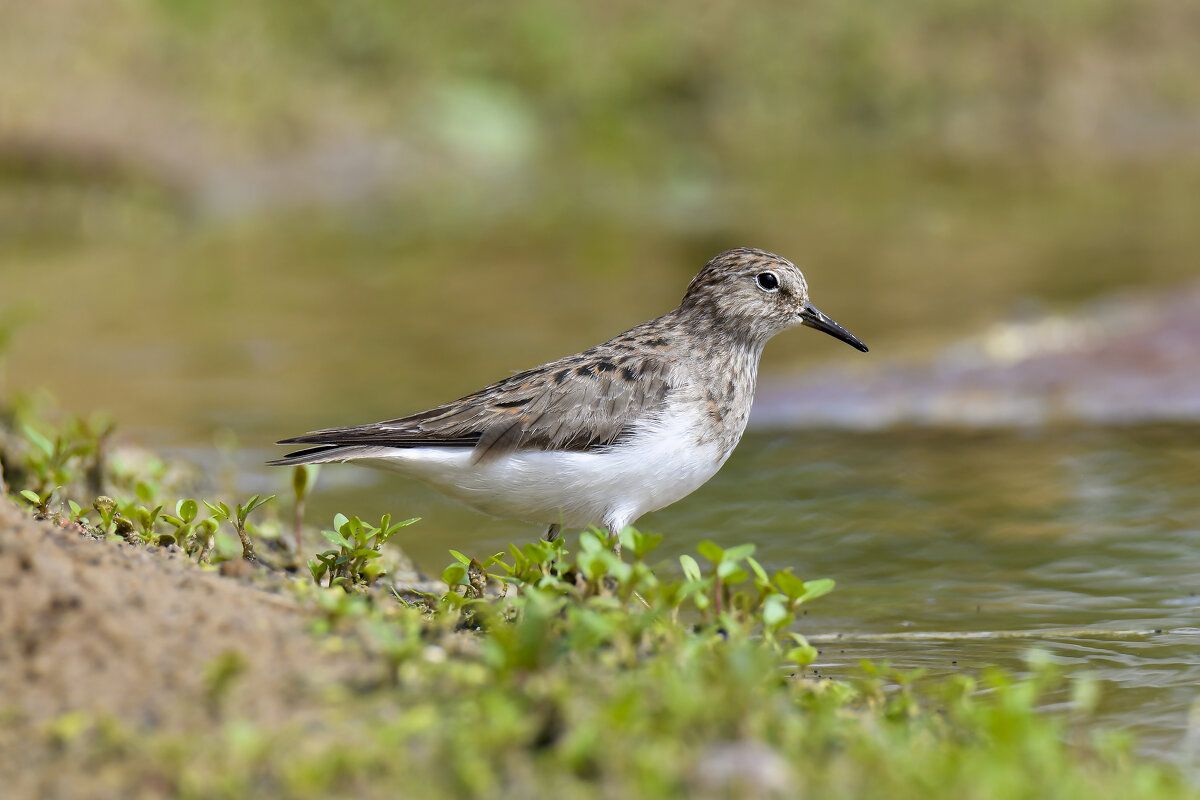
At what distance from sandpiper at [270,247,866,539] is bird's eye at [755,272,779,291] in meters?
0.50

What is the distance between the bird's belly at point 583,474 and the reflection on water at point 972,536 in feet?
3.08

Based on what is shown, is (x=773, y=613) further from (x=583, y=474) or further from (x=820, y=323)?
(x=820, y=323)

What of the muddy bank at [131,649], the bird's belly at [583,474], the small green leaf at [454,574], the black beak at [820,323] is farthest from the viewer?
the black beak at [820,323]

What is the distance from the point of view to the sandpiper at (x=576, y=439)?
5.61 m

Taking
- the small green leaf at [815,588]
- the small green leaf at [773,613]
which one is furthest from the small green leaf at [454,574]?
the small green leaf at [815,588]

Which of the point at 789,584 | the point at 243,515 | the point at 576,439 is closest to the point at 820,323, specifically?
the point at 576,439

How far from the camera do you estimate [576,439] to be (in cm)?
570

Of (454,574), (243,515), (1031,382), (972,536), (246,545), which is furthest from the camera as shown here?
(1031,382)

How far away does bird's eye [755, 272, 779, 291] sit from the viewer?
250 inches

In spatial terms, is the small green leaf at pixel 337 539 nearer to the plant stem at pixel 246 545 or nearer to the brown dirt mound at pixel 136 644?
the plant stem at pixel 246 545

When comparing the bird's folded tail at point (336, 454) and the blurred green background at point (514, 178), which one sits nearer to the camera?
the bird's folded tail at point (336, 454)

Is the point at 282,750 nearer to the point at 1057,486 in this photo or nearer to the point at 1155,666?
the point at 1155,666

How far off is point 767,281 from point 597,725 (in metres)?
3.46

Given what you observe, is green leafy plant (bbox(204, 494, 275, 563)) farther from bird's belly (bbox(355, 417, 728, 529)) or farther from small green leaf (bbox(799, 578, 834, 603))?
small green leaf (bbox(799, 578, 834, 603))
